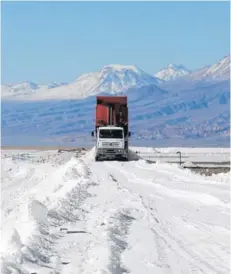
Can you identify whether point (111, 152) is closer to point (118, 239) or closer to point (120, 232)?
point (120, 232)

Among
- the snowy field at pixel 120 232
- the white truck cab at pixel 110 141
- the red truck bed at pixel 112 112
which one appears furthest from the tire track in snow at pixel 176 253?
the red truck bed at pixel 112 112

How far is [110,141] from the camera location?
156 feet

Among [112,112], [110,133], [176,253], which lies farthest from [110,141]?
[176,253]

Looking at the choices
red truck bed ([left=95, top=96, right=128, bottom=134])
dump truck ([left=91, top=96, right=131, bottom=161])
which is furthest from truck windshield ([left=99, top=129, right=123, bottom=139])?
red truck bed ([left=95, top=96, right=128, bottom=134])

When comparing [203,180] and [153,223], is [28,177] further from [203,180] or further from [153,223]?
[153,223]

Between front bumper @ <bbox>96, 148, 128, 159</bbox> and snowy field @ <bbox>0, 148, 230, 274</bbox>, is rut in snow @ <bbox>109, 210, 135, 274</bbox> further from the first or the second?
front bumper @ <bbox>96, 148, 128, 159</bbox>

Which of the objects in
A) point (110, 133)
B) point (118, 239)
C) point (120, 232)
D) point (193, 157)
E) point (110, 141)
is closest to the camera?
point (118, 239)

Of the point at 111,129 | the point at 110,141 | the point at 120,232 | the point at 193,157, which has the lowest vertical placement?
the point at 120,232

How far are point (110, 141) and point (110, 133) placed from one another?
0.54 meters

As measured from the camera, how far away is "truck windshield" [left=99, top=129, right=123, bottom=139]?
4775cm

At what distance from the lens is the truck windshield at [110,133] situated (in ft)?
157

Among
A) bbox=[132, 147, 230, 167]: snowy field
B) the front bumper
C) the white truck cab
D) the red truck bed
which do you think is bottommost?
bbox=[132, 147, 230, 167]: snowy field

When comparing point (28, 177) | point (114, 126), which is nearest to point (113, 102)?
point (114, 126)

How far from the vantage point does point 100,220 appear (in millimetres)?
15055
